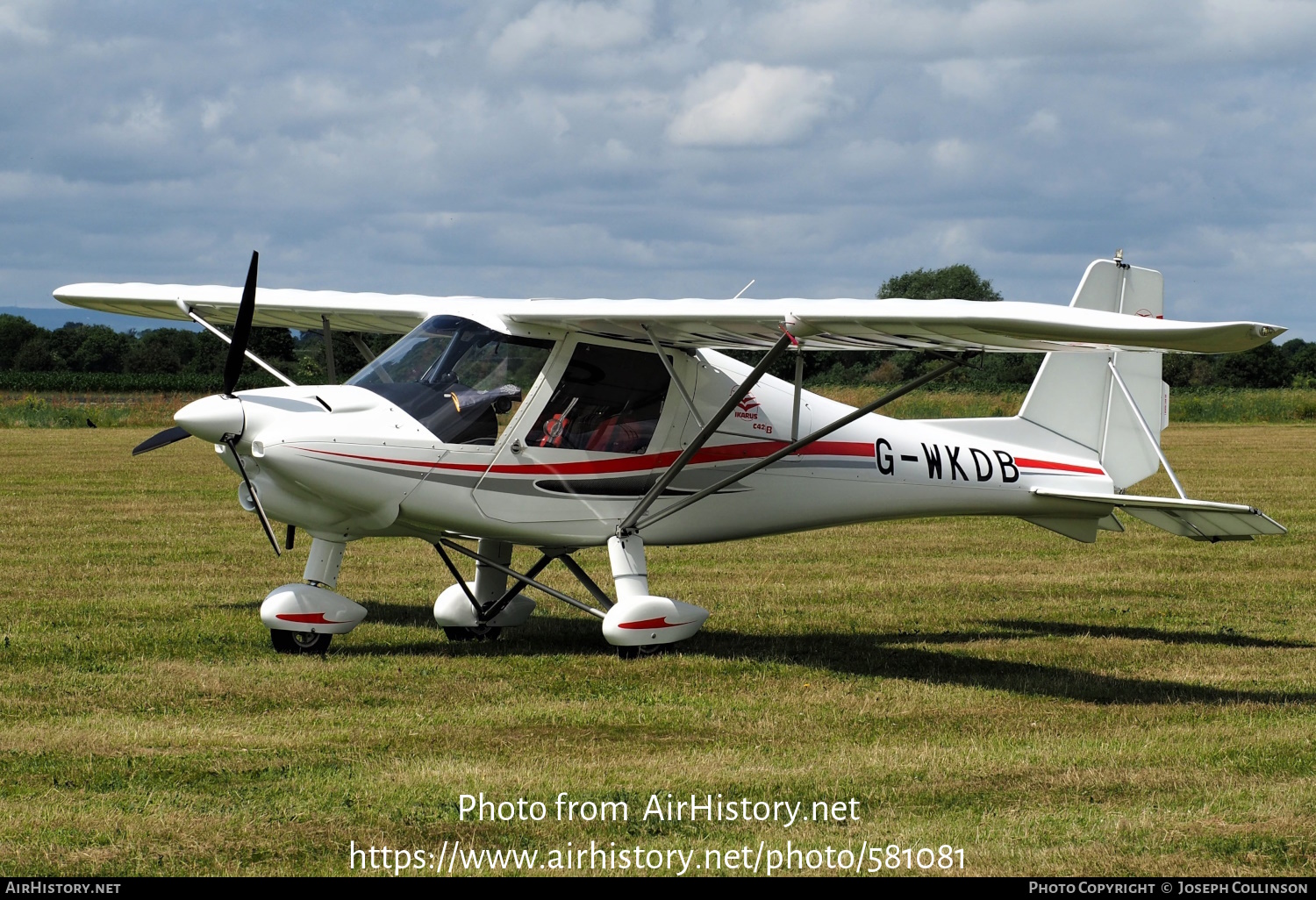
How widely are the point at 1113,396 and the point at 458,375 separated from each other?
Result: 5778 millimetres

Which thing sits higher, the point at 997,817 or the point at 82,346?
the point at 82,346

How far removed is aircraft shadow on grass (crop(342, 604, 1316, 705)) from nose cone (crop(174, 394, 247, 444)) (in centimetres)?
211

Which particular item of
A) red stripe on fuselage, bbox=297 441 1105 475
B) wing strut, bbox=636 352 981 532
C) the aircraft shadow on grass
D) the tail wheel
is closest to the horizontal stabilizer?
the aircraft shadow on grass

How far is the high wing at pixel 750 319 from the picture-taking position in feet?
25.4

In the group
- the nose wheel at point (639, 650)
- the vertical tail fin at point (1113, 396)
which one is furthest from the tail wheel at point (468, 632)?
the vertical tail fin at point (1113, 396)

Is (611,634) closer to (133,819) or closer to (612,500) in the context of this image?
(612,500)

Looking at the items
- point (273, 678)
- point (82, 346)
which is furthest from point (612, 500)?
point (82, 346)

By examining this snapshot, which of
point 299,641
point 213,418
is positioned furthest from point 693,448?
point 213,418

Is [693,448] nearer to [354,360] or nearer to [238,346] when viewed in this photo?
[238,346]

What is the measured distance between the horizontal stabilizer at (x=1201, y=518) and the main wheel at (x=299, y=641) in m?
5.94

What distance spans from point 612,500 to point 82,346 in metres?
110

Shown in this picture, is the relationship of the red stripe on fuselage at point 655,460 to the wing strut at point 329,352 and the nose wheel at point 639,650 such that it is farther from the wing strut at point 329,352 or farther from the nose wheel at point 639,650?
the wing strut at point 329,352
